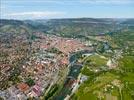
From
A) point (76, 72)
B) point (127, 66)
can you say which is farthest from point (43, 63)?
point (127, 66)

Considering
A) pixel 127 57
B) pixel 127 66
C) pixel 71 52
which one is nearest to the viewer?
pixel 127 66

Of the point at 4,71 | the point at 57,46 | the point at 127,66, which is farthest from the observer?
the point at 57,46

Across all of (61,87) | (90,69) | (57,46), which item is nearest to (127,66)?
(90,69)

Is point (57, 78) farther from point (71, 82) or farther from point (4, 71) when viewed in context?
point (4, 71)

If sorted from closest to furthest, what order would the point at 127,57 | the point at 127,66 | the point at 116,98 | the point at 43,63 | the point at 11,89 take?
the point at 116,98 < the point at 11,89 < the point at 127,66 < the point at 43,63 < the point at 127,57

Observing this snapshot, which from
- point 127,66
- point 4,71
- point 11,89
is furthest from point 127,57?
point 11,89

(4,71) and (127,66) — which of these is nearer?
(4,71)

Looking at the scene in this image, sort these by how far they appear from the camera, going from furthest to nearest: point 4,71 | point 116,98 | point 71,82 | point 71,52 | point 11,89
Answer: point 71,52 → point 4,71 → point 71,82 → point 11,89 → point 116,98

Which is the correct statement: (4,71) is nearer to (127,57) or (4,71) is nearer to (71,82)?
(71,82)

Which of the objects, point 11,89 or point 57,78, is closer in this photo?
point 11,89
